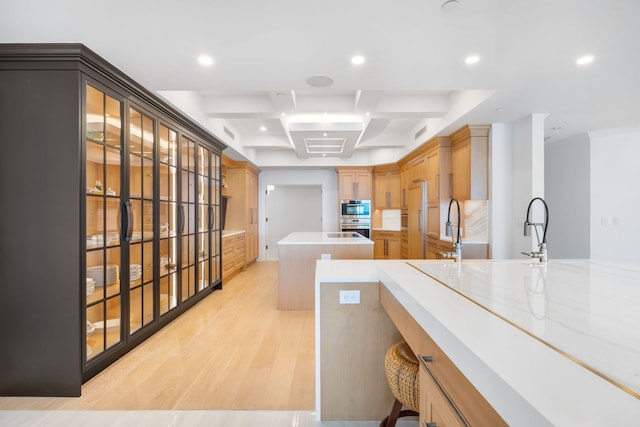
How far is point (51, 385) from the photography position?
2078 mm

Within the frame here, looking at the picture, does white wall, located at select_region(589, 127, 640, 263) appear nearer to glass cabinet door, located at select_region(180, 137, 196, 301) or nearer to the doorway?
glass cabinet door, located at select_region(180, 137, 196, 301)

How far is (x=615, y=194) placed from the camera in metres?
4.52

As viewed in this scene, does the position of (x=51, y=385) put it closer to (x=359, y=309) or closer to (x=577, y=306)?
(x=359, y=309)

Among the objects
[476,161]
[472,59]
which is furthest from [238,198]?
[472,59]

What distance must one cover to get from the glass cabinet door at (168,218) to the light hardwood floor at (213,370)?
376mm

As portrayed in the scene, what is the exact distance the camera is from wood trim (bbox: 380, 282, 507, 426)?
651mm

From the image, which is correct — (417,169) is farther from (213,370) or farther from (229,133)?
(213,370)

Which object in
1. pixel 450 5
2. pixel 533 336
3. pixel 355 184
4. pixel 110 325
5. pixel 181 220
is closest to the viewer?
pixel 533 336

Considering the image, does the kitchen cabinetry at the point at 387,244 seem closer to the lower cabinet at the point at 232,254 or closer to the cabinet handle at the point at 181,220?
the lower cabinet at the point at 232,254

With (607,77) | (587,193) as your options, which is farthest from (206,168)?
(587,193)

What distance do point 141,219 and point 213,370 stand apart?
149 cm

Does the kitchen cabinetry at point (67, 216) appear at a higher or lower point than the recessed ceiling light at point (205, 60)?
lower

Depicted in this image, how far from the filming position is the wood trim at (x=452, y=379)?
25.6 inches

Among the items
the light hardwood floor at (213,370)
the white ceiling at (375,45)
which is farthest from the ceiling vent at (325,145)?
the light hardwood floor at (213,370)
